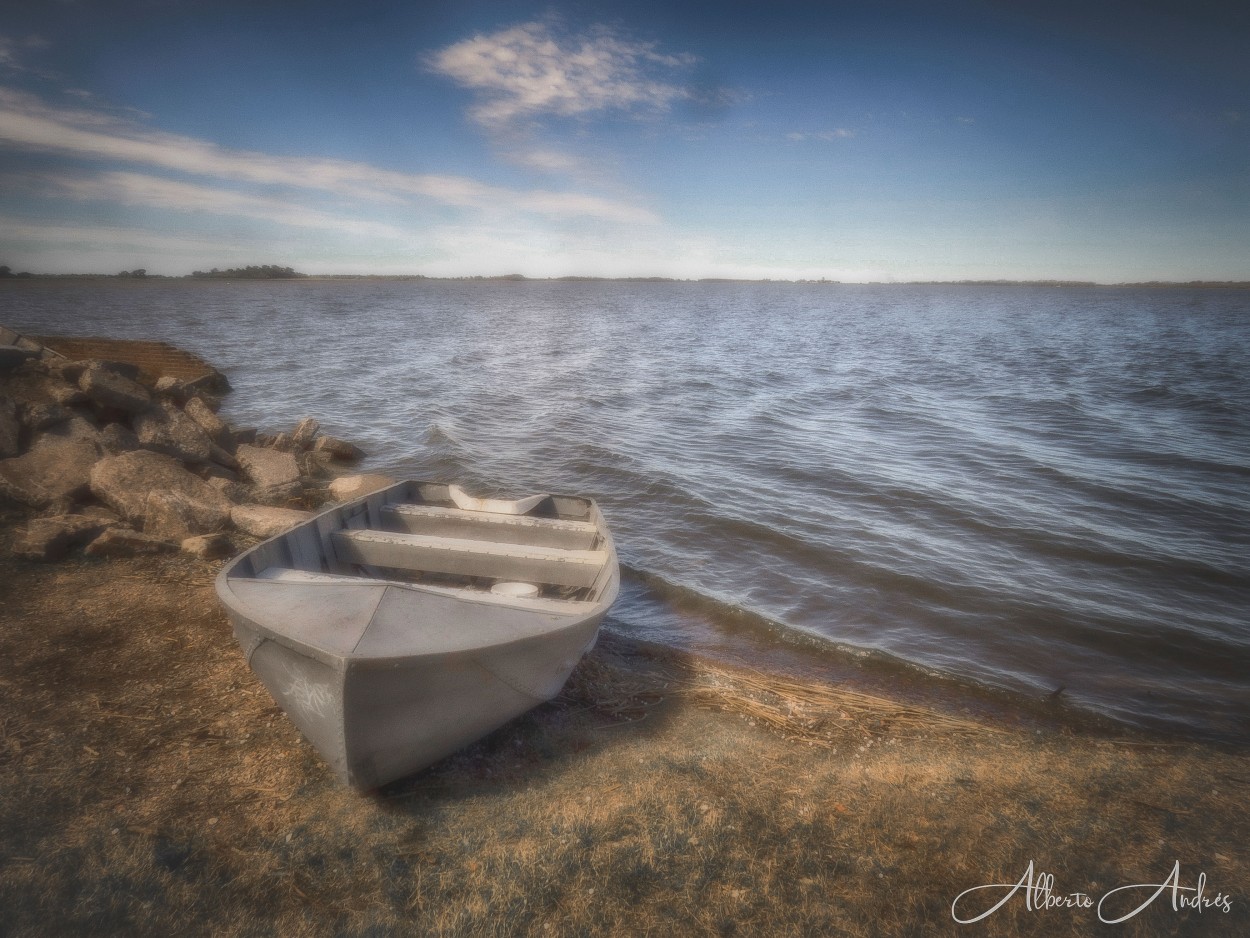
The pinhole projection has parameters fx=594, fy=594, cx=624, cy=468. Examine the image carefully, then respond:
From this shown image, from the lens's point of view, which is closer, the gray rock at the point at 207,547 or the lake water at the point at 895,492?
the gray rock at the point at 207,547

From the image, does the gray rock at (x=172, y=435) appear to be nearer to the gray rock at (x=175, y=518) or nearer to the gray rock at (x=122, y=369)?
the gray rock at (x=122, y=369)

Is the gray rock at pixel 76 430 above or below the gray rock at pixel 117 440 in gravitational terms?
above

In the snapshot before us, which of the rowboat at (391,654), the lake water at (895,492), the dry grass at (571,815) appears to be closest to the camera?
the dry grass at (571,815)

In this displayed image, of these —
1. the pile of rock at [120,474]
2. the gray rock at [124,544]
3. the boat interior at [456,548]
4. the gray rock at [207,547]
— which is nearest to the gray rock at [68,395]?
the pile of rock at [120,474]

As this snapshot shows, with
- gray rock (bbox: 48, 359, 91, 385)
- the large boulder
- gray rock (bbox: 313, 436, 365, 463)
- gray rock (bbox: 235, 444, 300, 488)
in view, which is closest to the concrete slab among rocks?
the large boulder

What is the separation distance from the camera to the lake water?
23.9 ft

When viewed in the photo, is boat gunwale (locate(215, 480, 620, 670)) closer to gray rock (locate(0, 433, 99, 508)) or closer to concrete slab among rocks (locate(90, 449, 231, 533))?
concrete slab among rocks (locate(90, 449, 231, 533))

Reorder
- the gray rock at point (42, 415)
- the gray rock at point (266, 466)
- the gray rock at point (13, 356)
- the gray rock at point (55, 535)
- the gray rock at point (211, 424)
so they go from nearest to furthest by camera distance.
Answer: the gray rock at point (55, 535), the gray rock at point (42, 415), the gray rock at point (13, 356), the gray rock at point (266, 466), the gray rock at point (211, 424)

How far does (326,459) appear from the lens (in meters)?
13.5

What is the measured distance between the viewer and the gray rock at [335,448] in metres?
13.5

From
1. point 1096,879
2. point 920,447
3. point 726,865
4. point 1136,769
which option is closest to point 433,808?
point 726,865

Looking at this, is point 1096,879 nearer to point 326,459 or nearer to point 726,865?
point 726,865

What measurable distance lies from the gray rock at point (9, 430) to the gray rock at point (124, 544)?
2.65 m

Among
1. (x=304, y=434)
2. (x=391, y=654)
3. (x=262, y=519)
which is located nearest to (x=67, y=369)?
(x=304, y=434)
